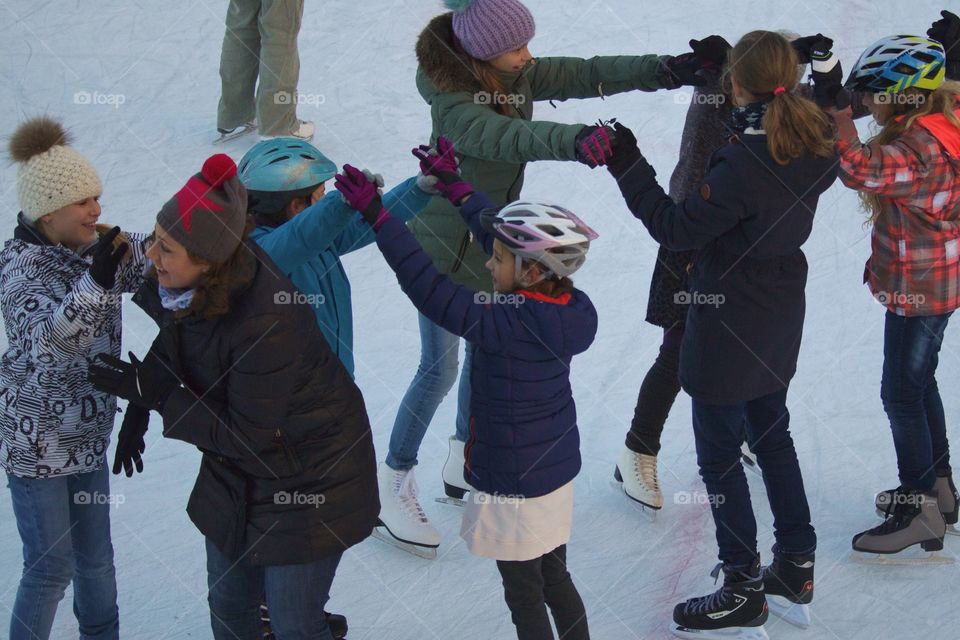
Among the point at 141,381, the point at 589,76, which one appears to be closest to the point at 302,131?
the point at 589,76

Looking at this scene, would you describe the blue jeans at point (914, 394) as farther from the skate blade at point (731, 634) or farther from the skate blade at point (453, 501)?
the skate blade at point (453, 501)

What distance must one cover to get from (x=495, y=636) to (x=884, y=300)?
1.59m

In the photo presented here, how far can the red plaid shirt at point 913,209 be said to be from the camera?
325 centimetres

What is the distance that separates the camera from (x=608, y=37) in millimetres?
7641

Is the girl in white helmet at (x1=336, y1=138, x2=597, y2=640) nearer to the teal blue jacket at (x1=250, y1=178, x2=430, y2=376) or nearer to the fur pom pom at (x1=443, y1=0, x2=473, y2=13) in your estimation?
the teal blue jacket at (x1=250, y1=178, x2=430, y2=376)

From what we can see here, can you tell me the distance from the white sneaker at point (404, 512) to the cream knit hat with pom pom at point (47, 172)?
1.38 metres

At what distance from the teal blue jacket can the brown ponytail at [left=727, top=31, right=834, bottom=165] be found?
0.92m

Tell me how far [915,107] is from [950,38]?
550mm

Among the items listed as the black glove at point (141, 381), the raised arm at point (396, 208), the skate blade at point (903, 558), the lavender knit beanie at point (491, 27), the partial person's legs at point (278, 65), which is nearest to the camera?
the black glove at point (141, 381)

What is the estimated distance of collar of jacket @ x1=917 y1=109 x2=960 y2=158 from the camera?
10.8 feet

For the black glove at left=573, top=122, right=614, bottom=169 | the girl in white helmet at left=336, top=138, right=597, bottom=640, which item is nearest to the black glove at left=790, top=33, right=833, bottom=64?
the black glove at left=573, top=122, right=614, bottom=169

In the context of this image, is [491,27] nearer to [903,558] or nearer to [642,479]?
[642,479]

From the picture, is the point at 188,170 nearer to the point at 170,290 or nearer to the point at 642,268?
the point at 642,268

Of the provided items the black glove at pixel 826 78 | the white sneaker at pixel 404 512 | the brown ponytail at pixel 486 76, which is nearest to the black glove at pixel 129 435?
the white sneaker at pixel 404 512
